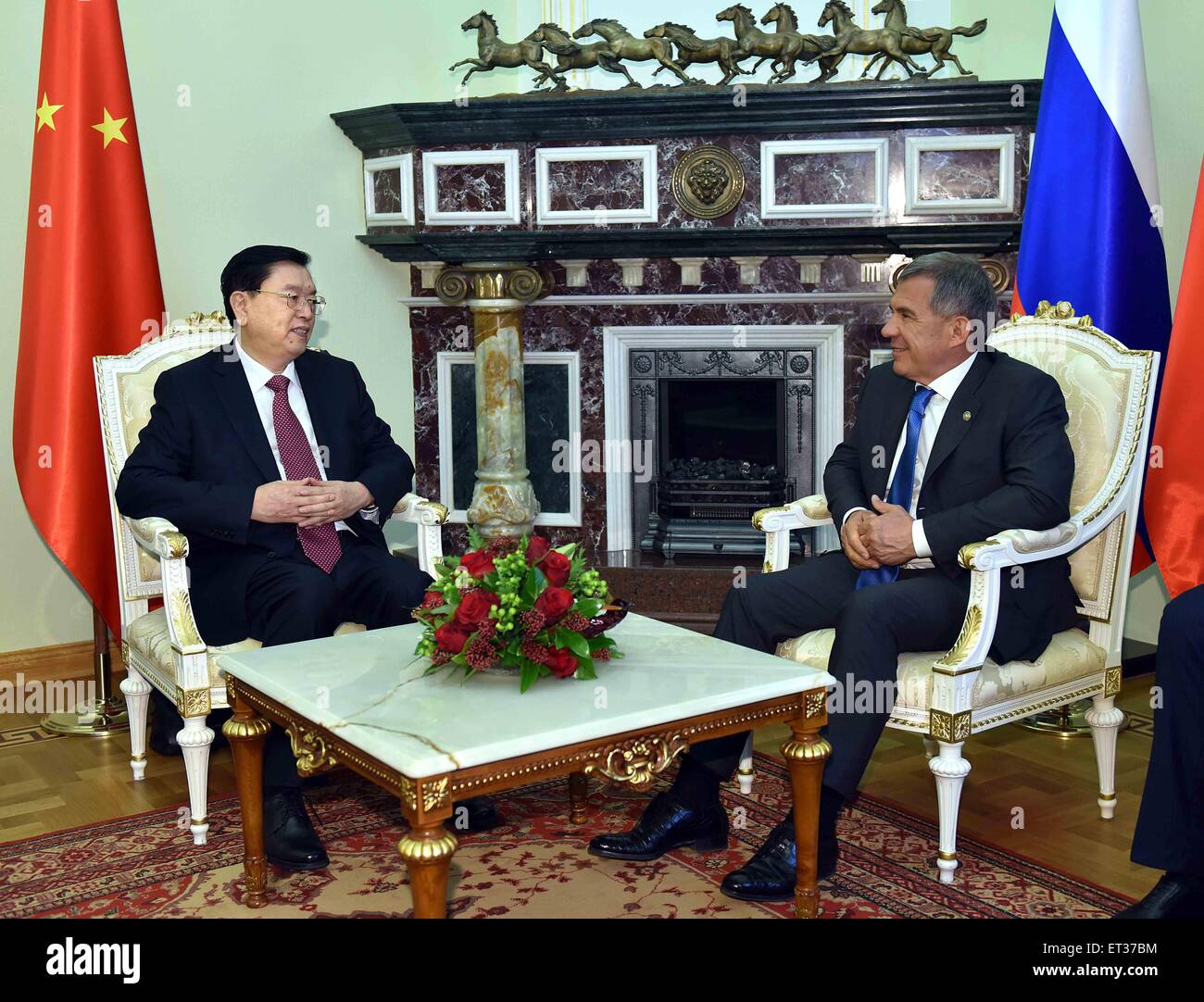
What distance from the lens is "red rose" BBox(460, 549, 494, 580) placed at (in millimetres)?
2211

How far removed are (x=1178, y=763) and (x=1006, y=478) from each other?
2.45 feet

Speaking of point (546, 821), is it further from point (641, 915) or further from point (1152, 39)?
point (1152, 39)

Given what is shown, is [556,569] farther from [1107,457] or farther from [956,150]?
[956,150]

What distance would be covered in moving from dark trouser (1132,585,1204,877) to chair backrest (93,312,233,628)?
239 cm

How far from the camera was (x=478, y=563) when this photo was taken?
2.23m

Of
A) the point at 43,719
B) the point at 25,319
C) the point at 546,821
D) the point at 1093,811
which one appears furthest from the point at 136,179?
the point at 1093,811

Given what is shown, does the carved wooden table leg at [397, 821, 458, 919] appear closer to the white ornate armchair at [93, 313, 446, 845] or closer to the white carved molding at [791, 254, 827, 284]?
the white ornate armchair at [93, 313, 446, 845]

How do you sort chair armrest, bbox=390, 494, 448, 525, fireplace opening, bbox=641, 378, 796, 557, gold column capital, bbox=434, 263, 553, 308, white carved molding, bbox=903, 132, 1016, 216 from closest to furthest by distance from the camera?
chair armrest, bbox=390, 494, 448, 525 → white carved molding, bbox=903, 132, 1016, 216 → gold column capital, bbox=434, 263, 553, 308 → fireplace opening, bbox=641, 378, 796, 557

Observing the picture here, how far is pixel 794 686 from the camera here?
2.19 meters

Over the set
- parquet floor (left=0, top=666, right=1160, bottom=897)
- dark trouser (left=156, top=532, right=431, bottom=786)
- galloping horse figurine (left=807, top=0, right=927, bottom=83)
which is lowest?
parquet floor (left=0, top=666, right=1160, bottom=897)

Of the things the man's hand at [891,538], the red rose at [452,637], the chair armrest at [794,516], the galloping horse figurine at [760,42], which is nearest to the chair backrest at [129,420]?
the red rose at [452,637]

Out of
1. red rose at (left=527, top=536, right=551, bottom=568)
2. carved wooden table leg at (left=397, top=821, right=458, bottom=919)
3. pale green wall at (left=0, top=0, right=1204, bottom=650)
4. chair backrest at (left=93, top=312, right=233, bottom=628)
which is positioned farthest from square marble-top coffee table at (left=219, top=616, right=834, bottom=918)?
pale green wall at (left=0, top=0, right=1204, bottom=650)

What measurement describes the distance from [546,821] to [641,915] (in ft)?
1.81

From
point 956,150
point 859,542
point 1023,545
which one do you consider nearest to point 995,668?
point 1023,545
